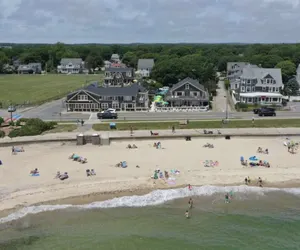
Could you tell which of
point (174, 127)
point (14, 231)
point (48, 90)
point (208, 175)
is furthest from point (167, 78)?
point (14, 231)

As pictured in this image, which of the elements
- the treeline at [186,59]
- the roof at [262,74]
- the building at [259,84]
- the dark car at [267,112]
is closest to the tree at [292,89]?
the building at [259,84]

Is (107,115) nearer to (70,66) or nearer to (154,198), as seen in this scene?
(154,198)

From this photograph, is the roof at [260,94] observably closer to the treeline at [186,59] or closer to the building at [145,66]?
the treeline at [186,59]

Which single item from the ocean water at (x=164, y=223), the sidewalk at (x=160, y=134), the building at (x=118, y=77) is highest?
the building at (x=118, y=77)

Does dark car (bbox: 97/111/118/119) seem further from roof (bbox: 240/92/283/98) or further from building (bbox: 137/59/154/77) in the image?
building (bbox: 137/59/154/77)

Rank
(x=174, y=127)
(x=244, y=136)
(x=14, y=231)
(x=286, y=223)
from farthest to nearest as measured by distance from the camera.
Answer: (x=174, y=127) → (x=244, y=136) → (x=286, y=223) → (x=14, y=231)

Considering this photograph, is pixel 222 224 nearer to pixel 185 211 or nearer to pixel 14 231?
pixel 185 211

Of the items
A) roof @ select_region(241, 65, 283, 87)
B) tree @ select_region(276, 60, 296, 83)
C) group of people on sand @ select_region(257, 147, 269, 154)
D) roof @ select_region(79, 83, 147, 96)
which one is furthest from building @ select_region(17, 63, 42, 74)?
group of people on sand @ select_region(257, 147, 269, 154)
